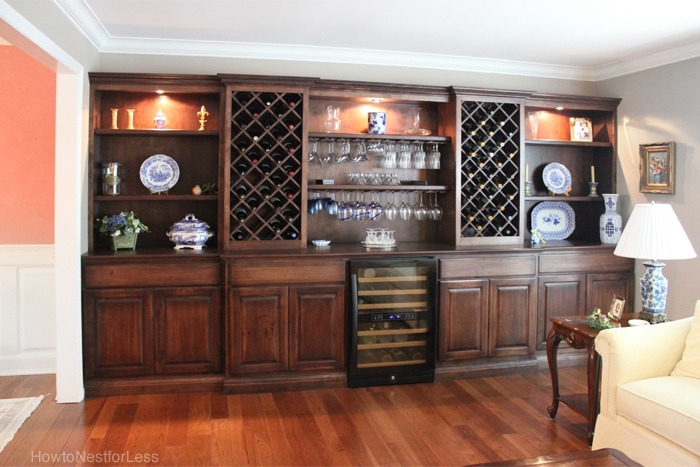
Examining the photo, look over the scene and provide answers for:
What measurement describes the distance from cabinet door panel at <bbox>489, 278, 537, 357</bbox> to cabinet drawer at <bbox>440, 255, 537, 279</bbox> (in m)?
0.07

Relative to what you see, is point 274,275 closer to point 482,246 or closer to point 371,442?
point 371,442

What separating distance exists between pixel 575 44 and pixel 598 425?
2.75m

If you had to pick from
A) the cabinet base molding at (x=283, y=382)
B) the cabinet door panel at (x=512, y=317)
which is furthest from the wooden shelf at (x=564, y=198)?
the cabinet base molding at (x=283, y=382)

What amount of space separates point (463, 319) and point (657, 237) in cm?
154

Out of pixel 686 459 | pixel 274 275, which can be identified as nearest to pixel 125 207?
pixel 274 275

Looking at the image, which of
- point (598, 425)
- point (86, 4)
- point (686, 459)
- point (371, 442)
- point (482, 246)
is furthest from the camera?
point (482, 246)

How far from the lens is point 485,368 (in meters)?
4.23

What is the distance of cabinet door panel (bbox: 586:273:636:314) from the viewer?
4.49 m

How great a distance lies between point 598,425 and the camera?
9.36 feet

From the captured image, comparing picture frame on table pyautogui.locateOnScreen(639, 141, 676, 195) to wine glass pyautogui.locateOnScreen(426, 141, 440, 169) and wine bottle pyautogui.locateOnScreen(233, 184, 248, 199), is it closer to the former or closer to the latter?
wine glass pyautogui.locateOnScreen(426, 141, 440, 169)

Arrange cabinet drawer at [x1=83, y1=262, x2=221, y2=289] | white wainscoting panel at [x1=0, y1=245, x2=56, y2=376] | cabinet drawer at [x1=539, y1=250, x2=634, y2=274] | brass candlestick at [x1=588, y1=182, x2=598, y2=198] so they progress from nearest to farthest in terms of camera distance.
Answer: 1. cabinet drawer at [x1=83, y1=262, x2=221, y2=289]
2. white wainscoting panel at [x1=0, y1=245, x2=56, y2=376]
3. cabinet drawer at [x1=539, y1=250, x2=634, y2=274]
4. brass candlestick at [x1=588, y1=182, x2=598, y2=198]

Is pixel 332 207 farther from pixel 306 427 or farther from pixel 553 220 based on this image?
pixel 553 220

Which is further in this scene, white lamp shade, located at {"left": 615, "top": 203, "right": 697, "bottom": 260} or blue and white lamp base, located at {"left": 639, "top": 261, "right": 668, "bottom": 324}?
blue and white lamp base, located at {"left": 639, "top": 261, "right": 668, "bottom": 324}

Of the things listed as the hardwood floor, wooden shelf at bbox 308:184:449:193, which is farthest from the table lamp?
wooden shelf at bbox 308:184:449:193
